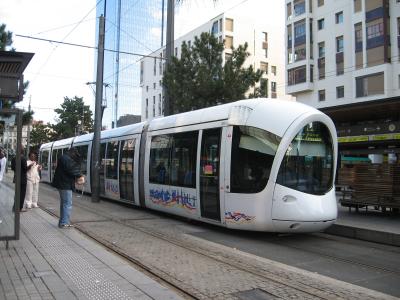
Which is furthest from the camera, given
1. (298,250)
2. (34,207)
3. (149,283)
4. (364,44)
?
(364,44)

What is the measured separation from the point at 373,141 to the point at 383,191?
3054 millimetres

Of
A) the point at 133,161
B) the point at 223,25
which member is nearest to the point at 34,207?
the point at 133,161

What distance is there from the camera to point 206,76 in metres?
19.7

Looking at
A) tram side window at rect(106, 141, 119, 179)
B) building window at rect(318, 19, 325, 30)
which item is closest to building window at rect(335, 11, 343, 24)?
building window at rect(318, 19, 325, 30)

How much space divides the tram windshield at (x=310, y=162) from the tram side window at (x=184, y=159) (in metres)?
2.68

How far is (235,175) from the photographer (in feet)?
32.9

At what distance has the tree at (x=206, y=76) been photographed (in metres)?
19.5

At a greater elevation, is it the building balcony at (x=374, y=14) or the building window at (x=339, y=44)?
the building balcony at (x=374, y=14)

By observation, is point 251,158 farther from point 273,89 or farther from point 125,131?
point 273,89

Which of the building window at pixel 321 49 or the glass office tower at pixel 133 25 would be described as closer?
the glass office tower at pixel 133 25

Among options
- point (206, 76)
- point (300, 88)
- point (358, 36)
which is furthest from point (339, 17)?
point (206, 76)

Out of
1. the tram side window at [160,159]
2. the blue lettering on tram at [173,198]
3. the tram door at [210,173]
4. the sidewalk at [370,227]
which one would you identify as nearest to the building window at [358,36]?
the sidewalk at [370,227]

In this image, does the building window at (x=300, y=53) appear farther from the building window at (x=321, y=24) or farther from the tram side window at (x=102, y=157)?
the tram side window at (x=102, y=157)

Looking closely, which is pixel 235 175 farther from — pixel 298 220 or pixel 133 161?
pixel 133 161
